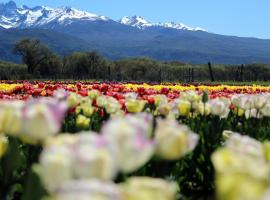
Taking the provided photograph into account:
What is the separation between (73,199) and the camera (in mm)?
1036

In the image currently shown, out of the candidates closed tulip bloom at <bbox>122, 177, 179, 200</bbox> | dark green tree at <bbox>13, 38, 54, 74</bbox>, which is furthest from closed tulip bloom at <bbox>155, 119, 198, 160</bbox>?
dark green tree at <bbox>13, 38, 54, 74</bbox>

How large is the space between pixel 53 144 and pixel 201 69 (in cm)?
9043

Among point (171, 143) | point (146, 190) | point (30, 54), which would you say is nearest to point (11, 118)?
point (171, 143)

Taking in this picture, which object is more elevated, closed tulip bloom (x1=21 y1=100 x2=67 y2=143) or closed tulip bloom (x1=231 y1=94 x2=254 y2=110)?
closed tulip bloom (x1=21 y1=100 x2=67 y2=143)

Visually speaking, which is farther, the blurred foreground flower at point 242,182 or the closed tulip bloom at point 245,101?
the closed tulip bloom at point 245,101

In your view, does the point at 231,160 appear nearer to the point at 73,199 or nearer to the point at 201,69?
the point at 73,199

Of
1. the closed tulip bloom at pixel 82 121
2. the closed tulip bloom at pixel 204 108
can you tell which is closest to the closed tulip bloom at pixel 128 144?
the closed tulip bloom at pixel 82 121

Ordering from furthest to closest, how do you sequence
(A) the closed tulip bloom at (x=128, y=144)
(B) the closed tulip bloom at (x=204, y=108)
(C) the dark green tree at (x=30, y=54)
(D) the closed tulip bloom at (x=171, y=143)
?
(C) the dark green tree at (x=30, y=54) → (B) the closed tulip bloom at (x=204, y=108) → (D) the closed tulip bloom at (x=171, y=143) → (A) the closed tulip bloom at (x=128, y=144)

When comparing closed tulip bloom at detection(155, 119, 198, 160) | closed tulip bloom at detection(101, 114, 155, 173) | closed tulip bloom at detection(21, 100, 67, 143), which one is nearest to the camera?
closed tulip bloom at detection(101, 114, 155, 173)

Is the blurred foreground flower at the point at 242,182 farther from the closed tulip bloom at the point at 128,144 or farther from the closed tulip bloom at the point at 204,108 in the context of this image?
the closed tulip bloom at the point at 204,108

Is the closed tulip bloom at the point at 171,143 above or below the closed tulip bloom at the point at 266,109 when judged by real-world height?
above

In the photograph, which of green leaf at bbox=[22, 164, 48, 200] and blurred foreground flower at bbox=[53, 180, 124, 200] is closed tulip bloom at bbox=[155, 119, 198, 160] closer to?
green leaf at bbox=[22, 164, 48, 200]

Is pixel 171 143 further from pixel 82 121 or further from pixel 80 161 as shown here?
pixel 82 121

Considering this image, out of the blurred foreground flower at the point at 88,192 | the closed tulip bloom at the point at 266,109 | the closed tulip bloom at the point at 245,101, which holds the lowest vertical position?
the closed tulip bloom at the point at 266,109
